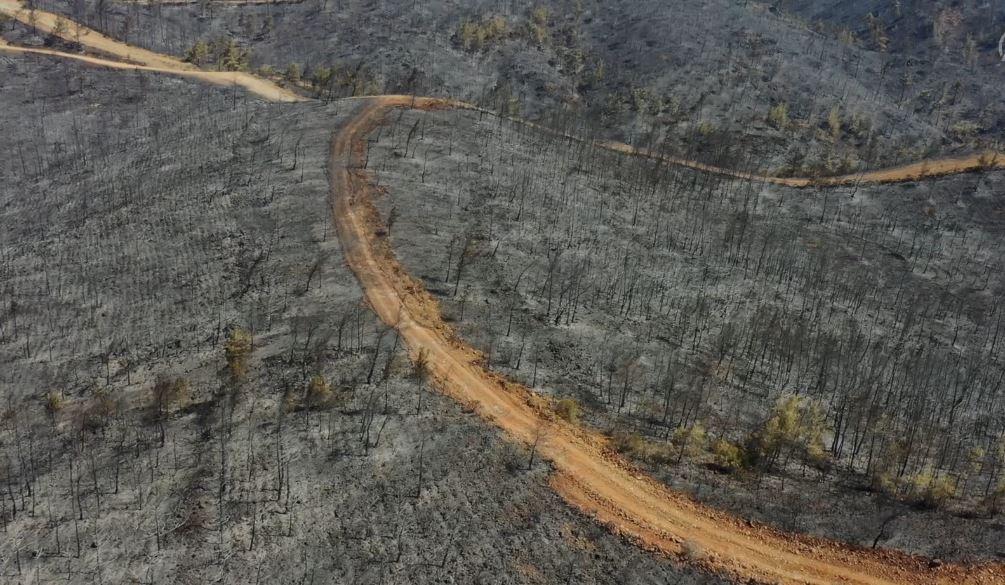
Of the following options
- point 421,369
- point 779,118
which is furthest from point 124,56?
point 779,118

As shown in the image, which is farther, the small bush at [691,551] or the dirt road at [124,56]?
the dirt road at [124,56]

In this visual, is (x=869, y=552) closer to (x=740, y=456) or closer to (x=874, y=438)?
(x=740, y=456)

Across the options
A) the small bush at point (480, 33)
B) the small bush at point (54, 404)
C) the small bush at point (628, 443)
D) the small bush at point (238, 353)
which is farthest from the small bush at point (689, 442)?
the small bush at point (480, 33)

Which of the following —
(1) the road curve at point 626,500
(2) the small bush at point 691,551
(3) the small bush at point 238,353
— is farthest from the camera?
(3) the small bush at point 238,353

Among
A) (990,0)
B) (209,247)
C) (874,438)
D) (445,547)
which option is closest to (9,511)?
(445,547)

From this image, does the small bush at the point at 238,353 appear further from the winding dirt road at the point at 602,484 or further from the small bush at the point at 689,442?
the small bush at the point at 689,442

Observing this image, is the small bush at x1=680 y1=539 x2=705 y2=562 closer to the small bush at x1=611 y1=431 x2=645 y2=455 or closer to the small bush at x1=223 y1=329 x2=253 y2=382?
the small bush at x1=611 y1=431 x2=645 y2=455

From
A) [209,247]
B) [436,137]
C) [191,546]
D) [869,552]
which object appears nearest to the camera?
[191,546]
